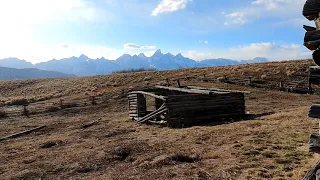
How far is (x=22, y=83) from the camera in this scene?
87.8 meters

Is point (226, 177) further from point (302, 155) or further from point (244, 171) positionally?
point (302, 155)

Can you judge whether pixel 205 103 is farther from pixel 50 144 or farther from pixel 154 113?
pixel 50 144

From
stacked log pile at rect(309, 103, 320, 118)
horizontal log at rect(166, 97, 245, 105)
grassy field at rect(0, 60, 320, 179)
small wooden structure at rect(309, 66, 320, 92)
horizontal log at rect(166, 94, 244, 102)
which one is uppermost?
small wooden structure at rect(309, 66, 320, 92)

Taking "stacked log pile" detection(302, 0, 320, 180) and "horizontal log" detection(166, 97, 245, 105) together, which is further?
"horizontal log" detection(166, 97, 245, 105)

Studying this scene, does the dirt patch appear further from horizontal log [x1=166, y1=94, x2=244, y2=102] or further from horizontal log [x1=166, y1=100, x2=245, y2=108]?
horizontal log [x1=166, y1=94, x2=244, y2=102]

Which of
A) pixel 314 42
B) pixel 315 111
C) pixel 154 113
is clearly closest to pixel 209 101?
pixel 154 113

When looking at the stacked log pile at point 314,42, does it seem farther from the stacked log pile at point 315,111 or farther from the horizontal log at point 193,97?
the horizontal log at point 193,97

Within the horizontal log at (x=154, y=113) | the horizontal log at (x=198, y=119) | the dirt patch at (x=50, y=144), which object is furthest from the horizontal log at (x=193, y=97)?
the dirt patch at (x=50, y=144)

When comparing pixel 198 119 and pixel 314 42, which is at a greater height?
pixel 314 42

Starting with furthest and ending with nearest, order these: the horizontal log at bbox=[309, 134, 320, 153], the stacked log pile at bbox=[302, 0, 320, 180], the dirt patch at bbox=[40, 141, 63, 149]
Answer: the dirt patch at bbox=[40, 141, 63, 149]
the horizontal log at bbox=[309, 134, 320, 153]
the stacked log pile at bbox=[302, 0, 320, 180]

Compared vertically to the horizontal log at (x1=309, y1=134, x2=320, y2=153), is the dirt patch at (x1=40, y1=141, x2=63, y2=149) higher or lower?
lower

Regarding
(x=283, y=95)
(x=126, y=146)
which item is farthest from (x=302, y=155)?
(x=283, y=95)

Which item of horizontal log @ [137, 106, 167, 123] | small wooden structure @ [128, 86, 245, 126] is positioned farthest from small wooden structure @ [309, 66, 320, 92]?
horizontal log @ [137, 106, 167, 123]

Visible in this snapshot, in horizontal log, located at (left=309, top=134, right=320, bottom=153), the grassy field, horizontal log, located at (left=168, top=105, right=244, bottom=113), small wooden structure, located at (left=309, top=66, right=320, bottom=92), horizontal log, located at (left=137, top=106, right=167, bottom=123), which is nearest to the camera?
small wooden structure, located at (left=309, top=66, right=320, bottom=92)
